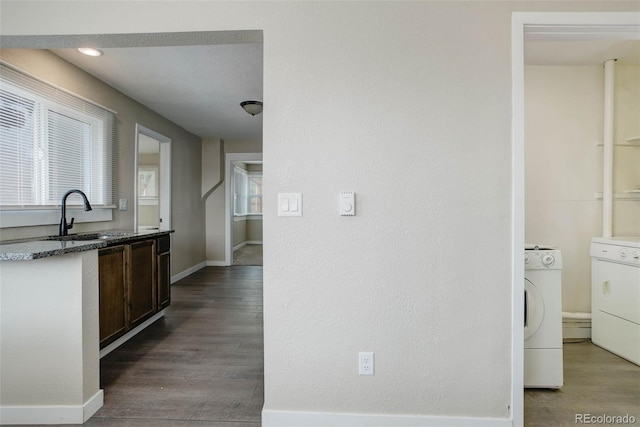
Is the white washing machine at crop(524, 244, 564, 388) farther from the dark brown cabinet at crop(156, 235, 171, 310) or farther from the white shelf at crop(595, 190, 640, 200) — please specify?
the dark brown cabinet at crop(156, 235, 171, 310)

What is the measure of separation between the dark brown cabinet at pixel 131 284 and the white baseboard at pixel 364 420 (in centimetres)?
148

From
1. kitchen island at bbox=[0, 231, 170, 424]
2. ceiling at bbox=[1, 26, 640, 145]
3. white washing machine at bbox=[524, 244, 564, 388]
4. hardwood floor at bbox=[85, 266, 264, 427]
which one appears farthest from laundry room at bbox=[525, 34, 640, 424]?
kitchen island at bbox=[0, 231, 170, 424]

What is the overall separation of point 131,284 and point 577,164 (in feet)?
12.9

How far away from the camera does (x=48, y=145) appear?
8.41 feet

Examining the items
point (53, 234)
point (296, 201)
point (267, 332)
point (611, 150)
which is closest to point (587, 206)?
point (611, 150)

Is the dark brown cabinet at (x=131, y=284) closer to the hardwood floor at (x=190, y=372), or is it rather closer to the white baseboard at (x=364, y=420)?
the hardwood floor at (x=190, y=372)

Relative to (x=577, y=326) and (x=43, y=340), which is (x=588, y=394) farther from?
(x=43, y=340)

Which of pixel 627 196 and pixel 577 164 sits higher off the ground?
pixel 577 164

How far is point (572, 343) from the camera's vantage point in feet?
8.89

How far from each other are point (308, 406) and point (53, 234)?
7.97 ft

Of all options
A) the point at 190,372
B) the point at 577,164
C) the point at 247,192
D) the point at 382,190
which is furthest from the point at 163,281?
the point at 247,192

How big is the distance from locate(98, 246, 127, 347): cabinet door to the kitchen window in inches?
28.0

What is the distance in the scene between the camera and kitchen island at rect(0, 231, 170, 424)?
5.57 ft

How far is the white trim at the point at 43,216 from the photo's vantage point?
220 centimetres
